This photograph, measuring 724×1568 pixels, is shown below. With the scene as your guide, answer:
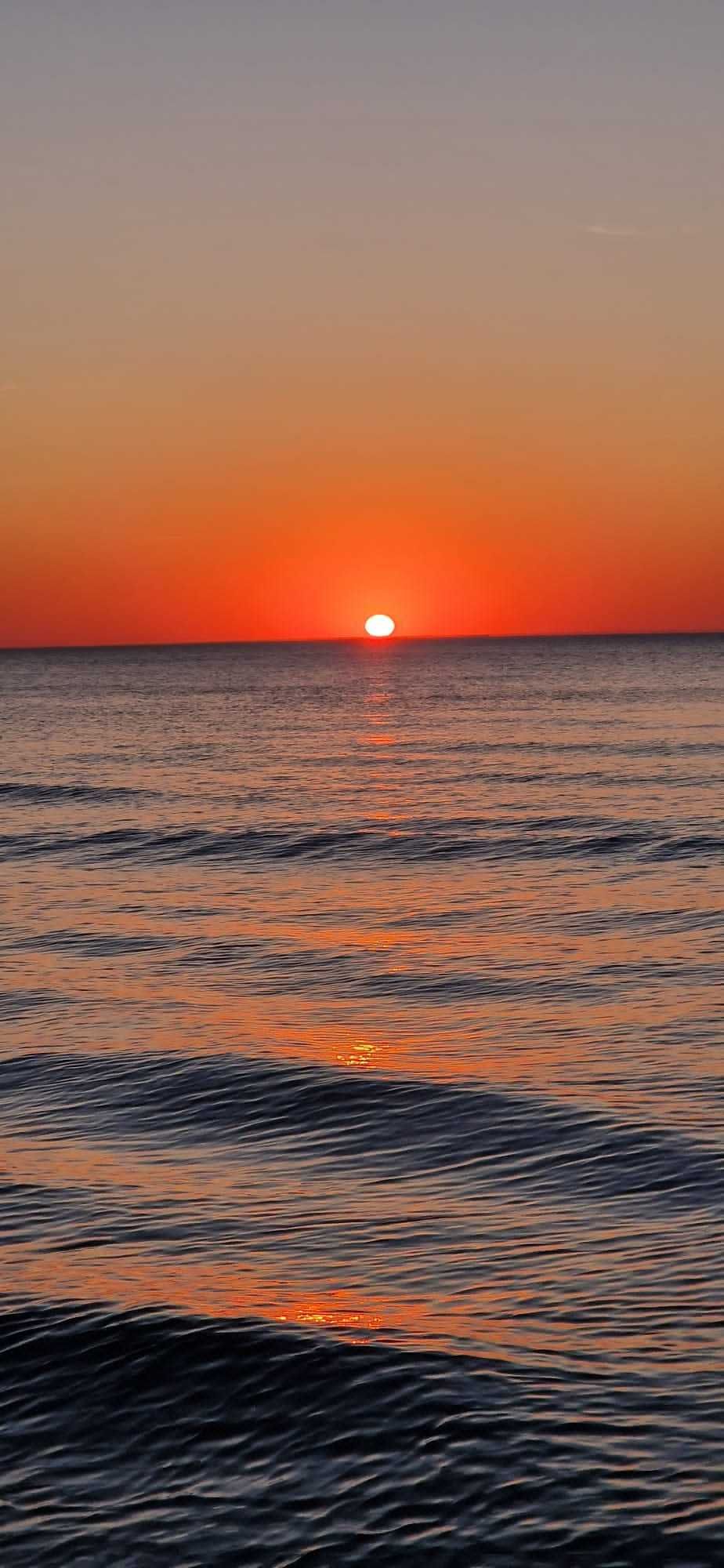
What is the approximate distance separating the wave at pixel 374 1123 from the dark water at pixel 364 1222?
0.05m

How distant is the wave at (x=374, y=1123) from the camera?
1402 centimetres

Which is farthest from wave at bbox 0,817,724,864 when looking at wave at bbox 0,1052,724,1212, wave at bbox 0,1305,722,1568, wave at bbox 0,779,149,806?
wave at bbox 0,1305,722,1568

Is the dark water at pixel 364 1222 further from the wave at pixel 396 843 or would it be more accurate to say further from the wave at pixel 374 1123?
the wave at pixel 396 843

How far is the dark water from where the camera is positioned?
868cm

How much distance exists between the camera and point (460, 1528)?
838 cm

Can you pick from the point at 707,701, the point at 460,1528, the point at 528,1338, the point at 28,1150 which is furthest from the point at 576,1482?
the point at 707,701

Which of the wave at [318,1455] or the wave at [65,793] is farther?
the wave at [65,793]

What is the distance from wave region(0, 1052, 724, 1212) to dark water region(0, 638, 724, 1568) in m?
0.05

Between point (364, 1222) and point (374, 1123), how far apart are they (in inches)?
128

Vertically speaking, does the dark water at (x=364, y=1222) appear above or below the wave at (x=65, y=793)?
below

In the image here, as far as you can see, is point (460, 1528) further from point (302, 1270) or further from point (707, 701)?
point (707, 701)

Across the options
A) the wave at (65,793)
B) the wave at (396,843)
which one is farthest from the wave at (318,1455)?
the wave at (65,793)

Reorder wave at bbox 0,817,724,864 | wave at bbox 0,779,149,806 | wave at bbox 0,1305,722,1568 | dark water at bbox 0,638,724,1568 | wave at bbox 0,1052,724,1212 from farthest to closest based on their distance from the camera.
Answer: wave at bbox 0,779,149,806
wave at bbox 0,817,724,864
wave at bbox 0,1052,724,1212
dark water at bbox 0,638,724,1568
wave at bbox 0,1305,722,1568

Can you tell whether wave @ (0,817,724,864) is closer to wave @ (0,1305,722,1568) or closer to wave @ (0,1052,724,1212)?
wave @ (0,1052,724,1212)
